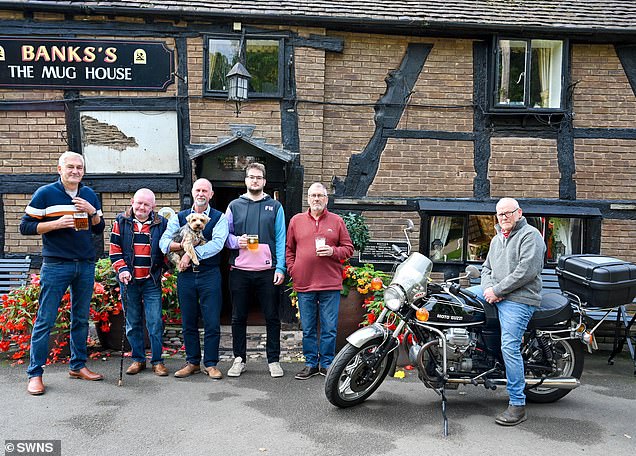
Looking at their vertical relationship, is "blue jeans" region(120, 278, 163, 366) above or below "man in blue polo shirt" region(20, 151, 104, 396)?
below

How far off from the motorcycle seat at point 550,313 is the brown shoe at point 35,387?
4.21 meters

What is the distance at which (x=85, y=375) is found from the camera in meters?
4.75

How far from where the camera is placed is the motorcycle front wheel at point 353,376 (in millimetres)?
4066

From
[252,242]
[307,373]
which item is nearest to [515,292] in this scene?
[307,373]

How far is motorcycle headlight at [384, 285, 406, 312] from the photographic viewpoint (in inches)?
161

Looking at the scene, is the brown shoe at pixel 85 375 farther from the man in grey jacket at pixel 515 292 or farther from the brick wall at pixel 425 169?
the brick wall at pixel 425 169

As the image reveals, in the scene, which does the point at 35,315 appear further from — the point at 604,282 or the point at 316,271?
the point at 604,282

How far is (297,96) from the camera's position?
691 centimetres

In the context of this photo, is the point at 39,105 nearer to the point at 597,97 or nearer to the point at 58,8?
the point at 58,8

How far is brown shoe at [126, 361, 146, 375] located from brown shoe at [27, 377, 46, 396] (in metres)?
0.75

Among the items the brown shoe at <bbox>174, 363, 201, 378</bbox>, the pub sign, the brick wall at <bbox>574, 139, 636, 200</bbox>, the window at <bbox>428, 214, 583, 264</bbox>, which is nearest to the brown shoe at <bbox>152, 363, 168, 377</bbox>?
the brown shoe at <bbox>174, 363, 201, 378</bbox>

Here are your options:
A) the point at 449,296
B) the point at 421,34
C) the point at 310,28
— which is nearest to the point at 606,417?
the point at 449,296

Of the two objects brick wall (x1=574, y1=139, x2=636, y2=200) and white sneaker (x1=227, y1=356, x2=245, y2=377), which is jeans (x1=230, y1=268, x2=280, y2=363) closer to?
white sneaker (x1=227, y1=356, x2=245, y2=377)

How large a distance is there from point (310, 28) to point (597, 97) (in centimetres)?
410
